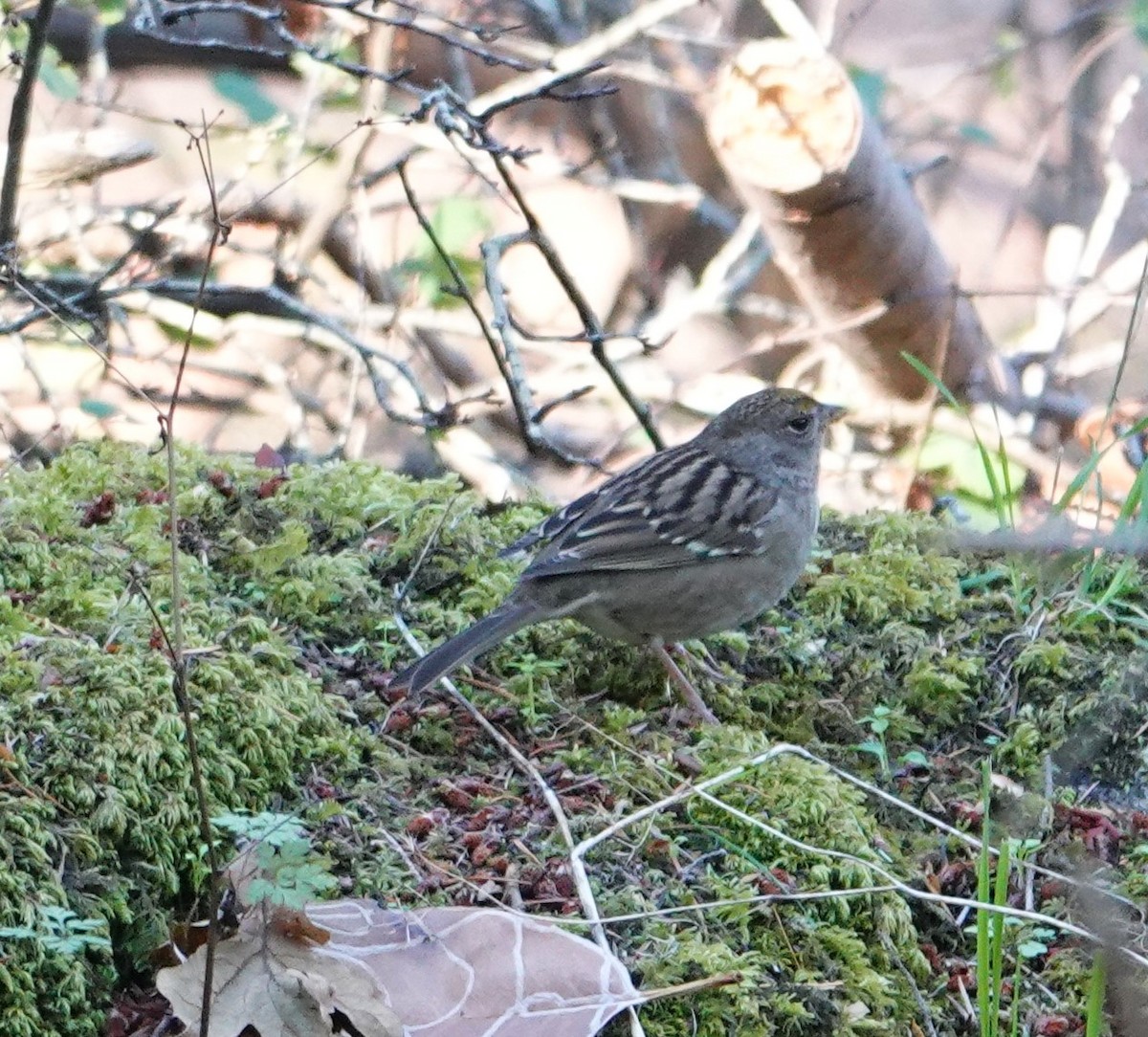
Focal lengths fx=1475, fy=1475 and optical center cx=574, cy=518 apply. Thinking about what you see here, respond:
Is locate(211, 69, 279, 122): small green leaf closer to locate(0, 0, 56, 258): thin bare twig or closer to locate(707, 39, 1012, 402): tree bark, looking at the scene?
→ locate(707, 39, 1012, 402): tree bark

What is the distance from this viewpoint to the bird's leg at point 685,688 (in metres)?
3.60

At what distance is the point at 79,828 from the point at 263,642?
808mm

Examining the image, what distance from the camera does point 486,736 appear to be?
3.37 meters

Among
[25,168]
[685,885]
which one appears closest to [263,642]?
[685,885]

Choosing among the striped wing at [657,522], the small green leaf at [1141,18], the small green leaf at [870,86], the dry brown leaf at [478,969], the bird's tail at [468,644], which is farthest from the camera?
the small green leaf at [1141,18]

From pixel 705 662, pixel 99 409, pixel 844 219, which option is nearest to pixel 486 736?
pixel 705 662

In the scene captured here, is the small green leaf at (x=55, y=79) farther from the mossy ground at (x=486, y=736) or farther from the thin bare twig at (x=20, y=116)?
the mossy ground at (x=486, y=736)

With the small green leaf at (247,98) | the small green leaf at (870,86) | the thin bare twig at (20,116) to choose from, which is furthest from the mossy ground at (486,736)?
the small green leaf at (870,86)

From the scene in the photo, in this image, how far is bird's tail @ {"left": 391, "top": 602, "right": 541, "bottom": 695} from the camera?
3.34 m

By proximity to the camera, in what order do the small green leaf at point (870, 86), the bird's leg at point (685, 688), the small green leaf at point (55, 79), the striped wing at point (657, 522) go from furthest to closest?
1. the small green leaf at point (870, 86)
2. the small green leaf at point (55, 79)
3. the striped wing at point (657, 522)
4. the bird's leg at point (685, 688)

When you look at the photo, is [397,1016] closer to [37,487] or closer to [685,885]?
[685,885]

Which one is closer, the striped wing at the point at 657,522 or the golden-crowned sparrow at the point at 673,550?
the golden-crowned sparrow at the point at 673,550

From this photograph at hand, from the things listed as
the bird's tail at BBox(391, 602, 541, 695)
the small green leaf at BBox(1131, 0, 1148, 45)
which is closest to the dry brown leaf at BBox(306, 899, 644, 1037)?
the bird's tail at BBox(391, 602, 541, 695)

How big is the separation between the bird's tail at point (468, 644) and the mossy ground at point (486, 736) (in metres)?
0.09
